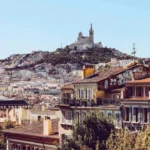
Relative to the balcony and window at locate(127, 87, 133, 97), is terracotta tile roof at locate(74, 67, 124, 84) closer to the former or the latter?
the balcony

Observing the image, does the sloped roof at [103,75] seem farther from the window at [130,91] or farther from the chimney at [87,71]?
the window at [130,91]

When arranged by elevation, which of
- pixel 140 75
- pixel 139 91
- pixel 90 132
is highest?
pixel 140 75

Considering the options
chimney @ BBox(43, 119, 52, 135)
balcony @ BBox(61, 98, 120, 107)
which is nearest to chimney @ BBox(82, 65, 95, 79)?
balcony @ BBox(61, 98, 120, 107)

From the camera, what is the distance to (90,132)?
61188 millimetres

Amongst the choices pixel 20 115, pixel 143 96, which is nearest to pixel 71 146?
pixel 143 96

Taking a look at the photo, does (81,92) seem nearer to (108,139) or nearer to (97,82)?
(97,82)

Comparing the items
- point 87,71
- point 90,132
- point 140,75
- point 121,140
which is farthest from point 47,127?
point 121,140

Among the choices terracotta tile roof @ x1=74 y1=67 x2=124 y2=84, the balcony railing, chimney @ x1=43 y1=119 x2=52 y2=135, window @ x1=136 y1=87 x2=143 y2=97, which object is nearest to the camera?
window @ x1=136 y1=87 x2=143 y2=97

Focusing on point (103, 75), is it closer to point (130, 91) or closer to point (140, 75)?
point (140, 75)

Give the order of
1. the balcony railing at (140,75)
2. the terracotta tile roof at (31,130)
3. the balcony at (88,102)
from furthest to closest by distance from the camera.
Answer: the terracotta tile roof at (31,130) → the balcony at (88,102) → the balcony railing at (140,75)

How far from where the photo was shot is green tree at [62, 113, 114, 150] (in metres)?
60.4

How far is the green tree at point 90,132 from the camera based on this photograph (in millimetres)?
60438

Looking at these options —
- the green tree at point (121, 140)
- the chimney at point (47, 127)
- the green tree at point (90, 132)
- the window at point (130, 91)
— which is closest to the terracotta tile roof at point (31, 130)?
the chimney at point (47, 127)

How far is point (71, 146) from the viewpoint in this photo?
201 feet
